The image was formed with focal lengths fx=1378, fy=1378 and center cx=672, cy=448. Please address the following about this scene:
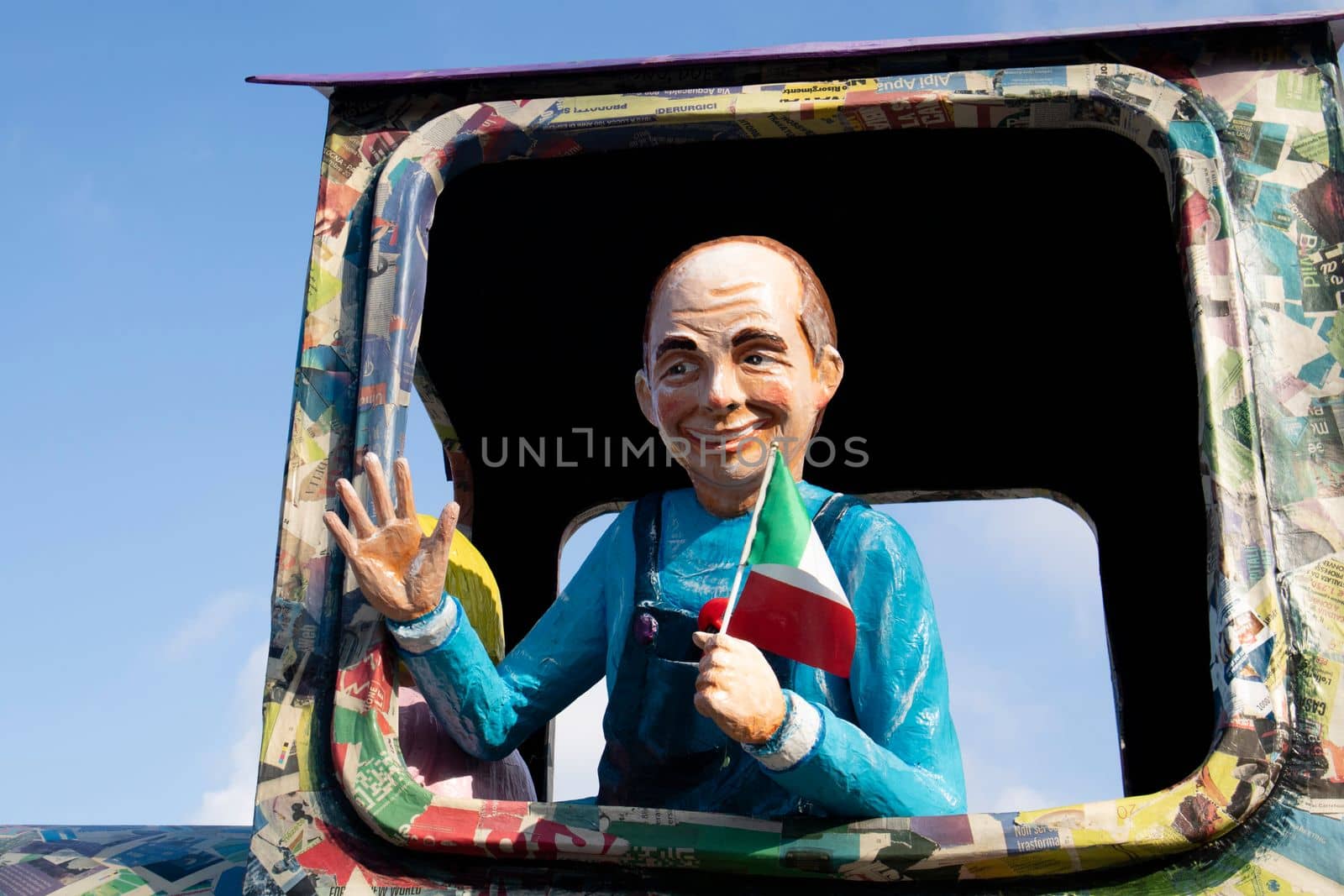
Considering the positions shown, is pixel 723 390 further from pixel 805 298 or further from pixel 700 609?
pixel 700 609

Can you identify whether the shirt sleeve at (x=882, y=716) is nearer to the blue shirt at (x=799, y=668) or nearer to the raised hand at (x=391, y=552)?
the blue shirt at (x=799, y=668)

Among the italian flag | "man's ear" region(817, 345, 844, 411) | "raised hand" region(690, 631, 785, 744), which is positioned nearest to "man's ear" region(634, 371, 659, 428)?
"man's ear" region(817, 345, 844, 411)

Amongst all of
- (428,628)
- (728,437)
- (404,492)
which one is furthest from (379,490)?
(728,437)

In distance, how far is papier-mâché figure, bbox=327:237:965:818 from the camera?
225 centimetres

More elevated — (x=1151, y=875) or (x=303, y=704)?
(x=303, y=704)

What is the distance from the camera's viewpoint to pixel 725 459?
8.60ft

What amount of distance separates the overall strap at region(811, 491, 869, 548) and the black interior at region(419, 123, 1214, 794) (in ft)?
2.69

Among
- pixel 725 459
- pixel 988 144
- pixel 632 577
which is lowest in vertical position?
pixel 632 577

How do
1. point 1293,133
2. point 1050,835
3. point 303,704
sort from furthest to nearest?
point 1293,133 < point 303,704 < point 1050,835

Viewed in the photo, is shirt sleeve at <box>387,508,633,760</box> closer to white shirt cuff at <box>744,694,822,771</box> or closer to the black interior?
white shirt cuff at <box>744,694,822,771</box>

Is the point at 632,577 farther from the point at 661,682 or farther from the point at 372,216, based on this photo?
the point at 372,216

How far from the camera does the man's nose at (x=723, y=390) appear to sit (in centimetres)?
258

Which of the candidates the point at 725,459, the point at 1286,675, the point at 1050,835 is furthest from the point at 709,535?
the point at 1286,675

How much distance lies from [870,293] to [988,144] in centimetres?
67
